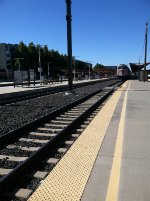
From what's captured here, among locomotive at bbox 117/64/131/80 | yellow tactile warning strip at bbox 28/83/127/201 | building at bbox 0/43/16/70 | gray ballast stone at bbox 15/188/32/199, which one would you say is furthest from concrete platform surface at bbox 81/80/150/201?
building at bbox 0/43/16/70

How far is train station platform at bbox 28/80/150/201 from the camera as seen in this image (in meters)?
4.18

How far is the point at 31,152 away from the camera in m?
6.41

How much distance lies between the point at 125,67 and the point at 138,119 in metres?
54.2

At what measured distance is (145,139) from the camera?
741 cm

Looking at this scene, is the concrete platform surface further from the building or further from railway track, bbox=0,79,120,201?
the building

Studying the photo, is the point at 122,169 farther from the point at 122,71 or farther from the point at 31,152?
the point at 122,71

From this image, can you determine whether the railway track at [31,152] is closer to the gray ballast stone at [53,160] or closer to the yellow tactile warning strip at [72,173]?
the gray ballast stone at [53,160]

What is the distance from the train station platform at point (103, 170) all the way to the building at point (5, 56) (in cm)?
12613

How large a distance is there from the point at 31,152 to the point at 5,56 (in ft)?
427

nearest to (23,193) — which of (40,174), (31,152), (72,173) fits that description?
(40,174)

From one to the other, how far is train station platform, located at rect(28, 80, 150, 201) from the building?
414ft

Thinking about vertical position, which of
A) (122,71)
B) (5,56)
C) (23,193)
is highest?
(5,56)

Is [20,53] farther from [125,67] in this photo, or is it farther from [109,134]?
[109,134]

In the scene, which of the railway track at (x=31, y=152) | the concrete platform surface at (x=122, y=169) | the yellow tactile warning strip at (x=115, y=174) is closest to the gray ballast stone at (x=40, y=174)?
the railway track at (x=31, y=152)
